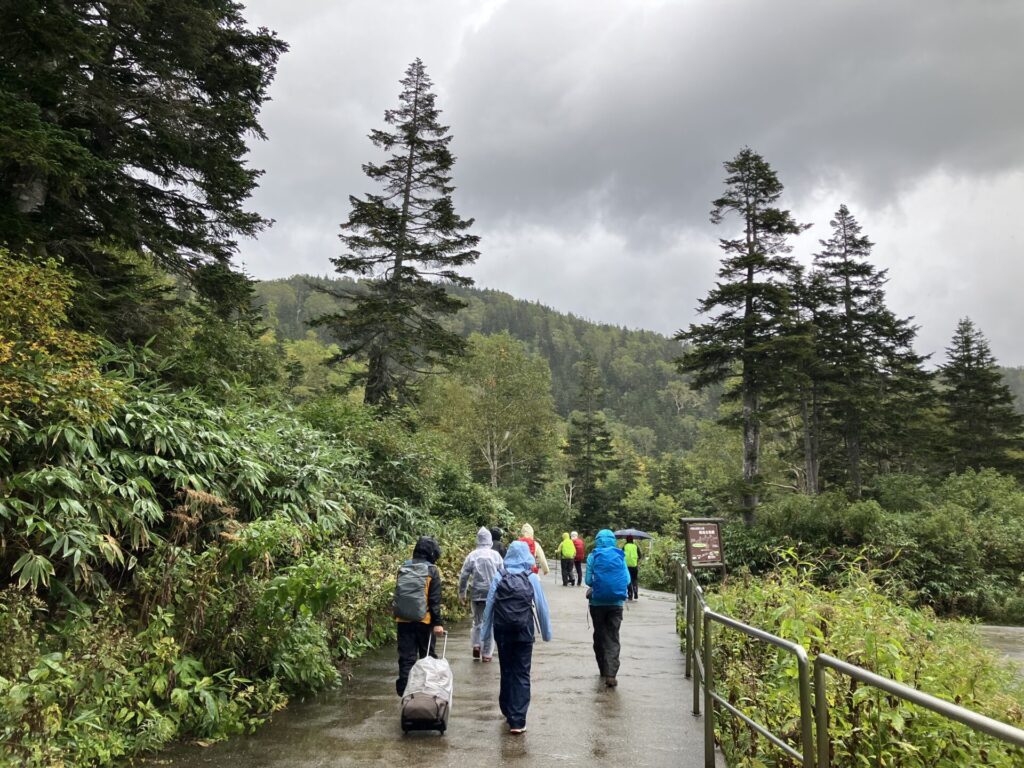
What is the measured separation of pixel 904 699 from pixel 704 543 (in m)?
10.7

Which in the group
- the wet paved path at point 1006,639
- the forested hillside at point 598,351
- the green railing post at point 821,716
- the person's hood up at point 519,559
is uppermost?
the forested hillside at point 598,351

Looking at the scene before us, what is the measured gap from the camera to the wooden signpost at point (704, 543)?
12148 millimetres

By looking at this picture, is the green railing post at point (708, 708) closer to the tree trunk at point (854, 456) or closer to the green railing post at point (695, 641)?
A: the green railing post at point (695, 641)

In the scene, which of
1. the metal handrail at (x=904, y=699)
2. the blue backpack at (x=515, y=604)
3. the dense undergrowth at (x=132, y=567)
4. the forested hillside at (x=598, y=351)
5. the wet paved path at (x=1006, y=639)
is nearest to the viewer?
the metal handrail at (x=904, y=699)

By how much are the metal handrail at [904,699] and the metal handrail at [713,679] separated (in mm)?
124

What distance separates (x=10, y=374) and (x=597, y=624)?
670 cm

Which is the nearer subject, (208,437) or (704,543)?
(208,437)

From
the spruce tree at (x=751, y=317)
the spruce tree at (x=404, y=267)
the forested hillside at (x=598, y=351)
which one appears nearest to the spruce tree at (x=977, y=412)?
the spruce tree at (x=751, y=317)

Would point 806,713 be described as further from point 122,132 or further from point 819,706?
point 122,132

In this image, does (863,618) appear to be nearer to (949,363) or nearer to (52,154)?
(52,154)

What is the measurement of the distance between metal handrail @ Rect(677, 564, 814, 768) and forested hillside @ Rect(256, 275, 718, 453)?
3482 inches

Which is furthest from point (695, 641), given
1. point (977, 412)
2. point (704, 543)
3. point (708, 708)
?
point (977, 412)

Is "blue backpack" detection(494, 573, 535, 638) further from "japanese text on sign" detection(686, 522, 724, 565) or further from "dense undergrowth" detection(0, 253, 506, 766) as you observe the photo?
"japanese text on sign" detection(686, 522, 724, 565)

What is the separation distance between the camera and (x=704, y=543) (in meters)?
12.5
